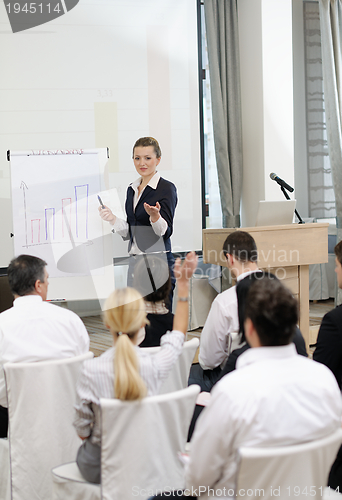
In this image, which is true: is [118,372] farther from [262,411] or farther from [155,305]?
[155,305]

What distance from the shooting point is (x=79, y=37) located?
3.86 metres

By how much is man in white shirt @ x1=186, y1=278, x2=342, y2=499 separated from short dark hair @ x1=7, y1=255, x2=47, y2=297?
1101mm

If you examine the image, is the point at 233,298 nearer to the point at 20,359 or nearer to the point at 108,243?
the point at 20,359

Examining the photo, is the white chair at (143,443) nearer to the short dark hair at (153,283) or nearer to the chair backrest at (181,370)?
the chair backrest at (181,370)

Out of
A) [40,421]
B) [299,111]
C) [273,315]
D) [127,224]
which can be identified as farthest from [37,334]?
[299,111]

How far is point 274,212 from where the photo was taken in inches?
129

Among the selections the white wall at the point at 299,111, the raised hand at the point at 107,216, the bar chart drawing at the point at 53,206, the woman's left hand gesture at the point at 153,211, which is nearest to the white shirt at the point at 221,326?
the woman's left hand gesture at the point at 153,211

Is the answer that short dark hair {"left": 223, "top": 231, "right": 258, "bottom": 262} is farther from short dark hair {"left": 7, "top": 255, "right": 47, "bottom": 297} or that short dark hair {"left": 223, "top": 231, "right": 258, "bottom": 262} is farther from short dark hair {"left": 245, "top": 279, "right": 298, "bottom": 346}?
short dark hair {"left": 245, "top": 279, "right": 298, "bottom": 346}

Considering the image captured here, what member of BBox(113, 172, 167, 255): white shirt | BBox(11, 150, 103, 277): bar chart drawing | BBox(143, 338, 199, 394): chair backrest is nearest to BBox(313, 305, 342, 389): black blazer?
BBox(143, 338, 199, 394): chair backrest

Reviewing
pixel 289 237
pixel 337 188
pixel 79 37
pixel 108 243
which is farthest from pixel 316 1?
pixel 108 243

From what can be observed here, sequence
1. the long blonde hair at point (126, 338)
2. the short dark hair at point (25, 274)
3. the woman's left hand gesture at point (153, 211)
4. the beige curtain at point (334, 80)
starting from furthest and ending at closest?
the beige curtain at point (334, 80) < the woman's left hand gesture at point (153, 211) < the short dark hair at point (25, 274) < the long blonde hair at point (126, 338)

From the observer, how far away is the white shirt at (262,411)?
1.02 meters

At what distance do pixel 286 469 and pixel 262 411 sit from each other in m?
0.13

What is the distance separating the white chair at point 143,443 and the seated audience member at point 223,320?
856mm
